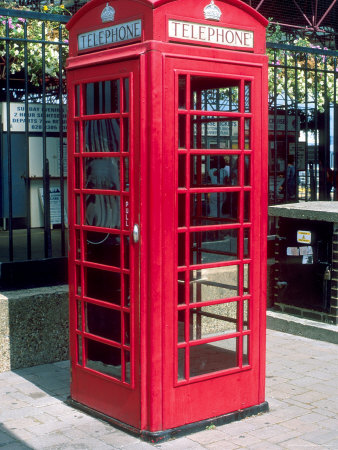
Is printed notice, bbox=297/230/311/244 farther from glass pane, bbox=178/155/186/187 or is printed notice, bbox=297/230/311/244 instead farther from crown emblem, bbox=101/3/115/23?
crown emblem, bbox=101/3/115/23

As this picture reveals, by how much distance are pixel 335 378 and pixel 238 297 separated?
1.58 metres

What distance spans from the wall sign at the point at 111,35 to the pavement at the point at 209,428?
2.47 m

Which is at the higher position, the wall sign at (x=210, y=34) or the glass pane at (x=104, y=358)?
the wall sign at (x=210, y=34)

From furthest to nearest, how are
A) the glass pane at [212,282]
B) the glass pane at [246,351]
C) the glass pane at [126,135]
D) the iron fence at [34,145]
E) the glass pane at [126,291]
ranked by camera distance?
1. the iron fence at [34,145]
2. the glass pane at [212,282]
3. the glass pane at [246,351]
4. the glass pane at [126,291]
5. the glass pane at [126,135]

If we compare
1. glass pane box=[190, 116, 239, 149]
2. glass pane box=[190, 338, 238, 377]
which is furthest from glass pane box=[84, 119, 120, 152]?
glass pane box=[190, 338, 238, 377]

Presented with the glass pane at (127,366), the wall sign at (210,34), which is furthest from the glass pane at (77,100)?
the glass pane at (127,366)

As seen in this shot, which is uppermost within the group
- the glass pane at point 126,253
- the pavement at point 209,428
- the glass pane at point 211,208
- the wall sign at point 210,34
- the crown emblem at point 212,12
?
the crown emblem at point 212,12

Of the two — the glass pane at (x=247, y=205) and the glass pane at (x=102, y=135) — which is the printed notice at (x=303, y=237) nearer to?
the glass pane at (x=247, y=205)

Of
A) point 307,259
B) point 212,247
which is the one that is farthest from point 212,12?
point 307,259

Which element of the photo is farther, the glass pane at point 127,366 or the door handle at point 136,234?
the glass pane at point 127,366

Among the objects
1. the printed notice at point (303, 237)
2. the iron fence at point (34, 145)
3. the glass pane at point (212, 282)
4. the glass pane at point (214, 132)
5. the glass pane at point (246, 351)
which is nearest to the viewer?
the glass pane at point (246, 351)

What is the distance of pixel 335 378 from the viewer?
5.18 metres

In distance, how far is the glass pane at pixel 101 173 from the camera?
160 inches

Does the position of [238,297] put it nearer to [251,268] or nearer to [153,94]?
[251,268]
